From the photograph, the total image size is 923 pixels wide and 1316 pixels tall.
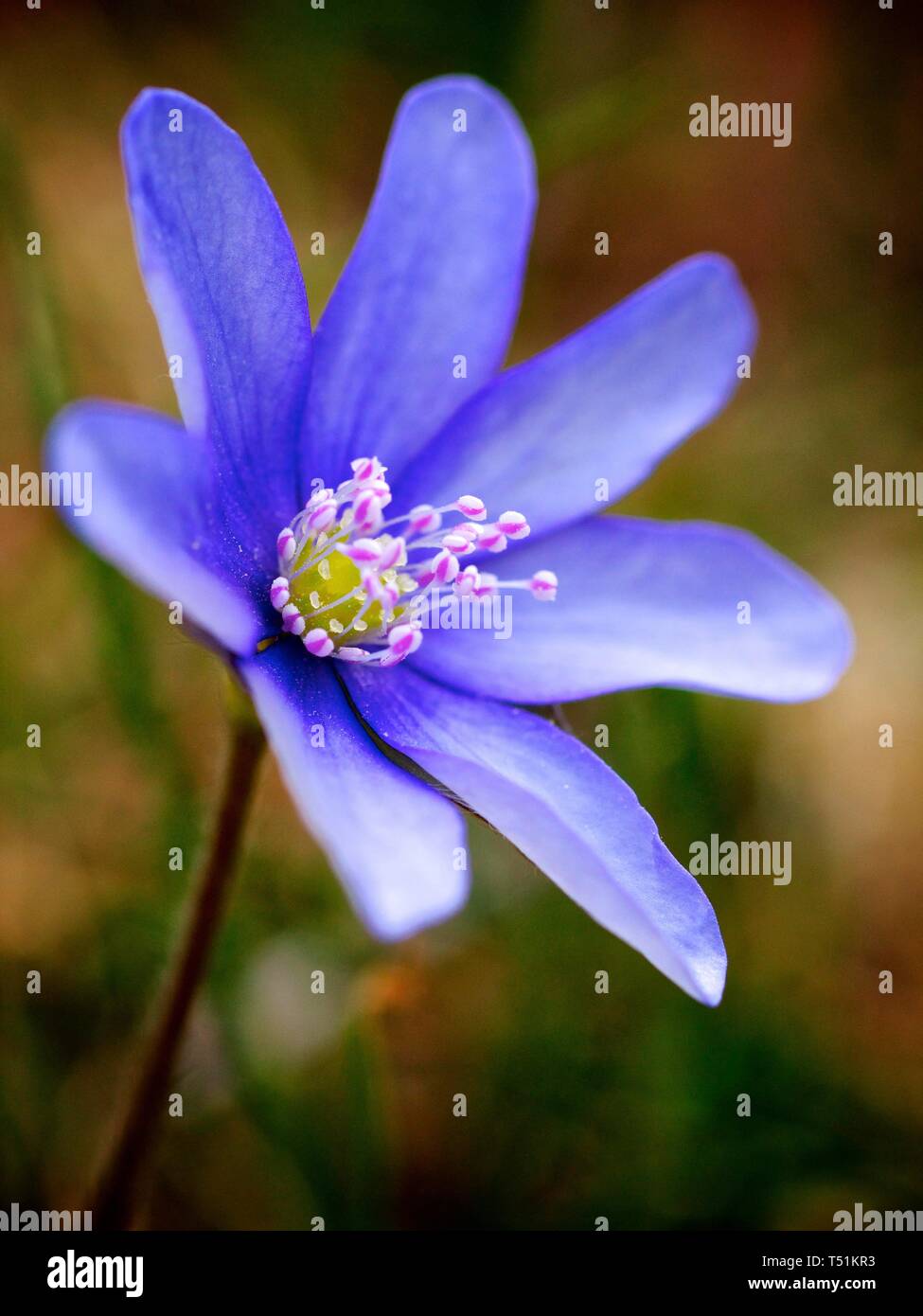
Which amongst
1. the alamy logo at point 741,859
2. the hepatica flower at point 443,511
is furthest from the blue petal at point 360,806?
the alamy logo at point 741,859

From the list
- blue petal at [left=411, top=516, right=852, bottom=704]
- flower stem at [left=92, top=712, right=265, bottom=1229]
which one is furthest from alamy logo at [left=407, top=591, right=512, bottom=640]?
flower stem at [left=92, top=712, right=265, bottom=1229]

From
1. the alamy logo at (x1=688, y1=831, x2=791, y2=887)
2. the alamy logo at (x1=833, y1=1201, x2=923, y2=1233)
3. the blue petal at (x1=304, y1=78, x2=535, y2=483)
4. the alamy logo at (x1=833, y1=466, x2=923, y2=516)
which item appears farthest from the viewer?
the alamy logo at (x1=833, y1=466, x2=923, y2=516)

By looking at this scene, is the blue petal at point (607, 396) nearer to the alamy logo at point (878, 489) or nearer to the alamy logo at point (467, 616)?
the alamy logo at point (467, 616)

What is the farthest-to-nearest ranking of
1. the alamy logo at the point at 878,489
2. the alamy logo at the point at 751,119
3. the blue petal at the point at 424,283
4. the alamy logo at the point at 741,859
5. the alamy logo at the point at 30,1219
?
the alamy logo at the point at 751,119 < the alamy logo at the point at 878,489 < the alamy logo at the point at 741,859 < the alamy logo at the point at 30,1219 < the blue petal at the point at 424,283

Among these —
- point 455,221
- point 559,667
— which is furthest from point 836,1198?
point 455,221

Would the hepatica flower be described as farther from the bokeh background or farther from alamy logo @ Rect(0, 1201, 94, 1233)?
alamy logo @ Rect(0, 1201, 94, 1233)
